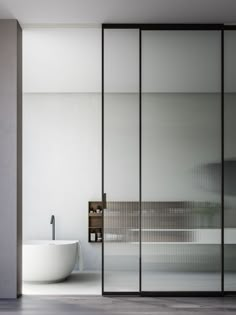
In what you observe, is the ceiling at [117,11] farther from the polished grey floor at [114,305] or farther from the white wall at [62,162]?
the polished grey floor at [114,305]

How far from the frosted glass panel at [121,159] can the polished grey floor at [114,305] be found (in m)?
0.30

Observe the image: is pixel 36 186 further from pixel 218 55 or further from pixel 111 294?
pixel 218 55

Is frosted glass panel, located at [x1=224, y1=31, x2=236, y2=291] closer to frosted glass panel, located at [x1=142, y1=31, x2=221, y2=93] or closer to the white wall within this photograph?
frosted glass panel, located at [x1=142, y1=31, x2=221, y2=93]

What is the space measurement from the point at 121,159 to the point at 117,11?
55.9 inches

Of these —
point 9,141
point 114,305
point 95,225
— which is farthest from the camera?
point 95,225

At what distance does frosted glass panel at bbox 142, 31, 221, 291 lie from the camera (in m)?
5.50

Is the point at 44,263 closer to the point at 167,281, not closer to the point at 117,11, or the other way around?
the point at 167,281

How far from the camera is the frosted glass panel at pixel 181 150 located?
18.0 feet

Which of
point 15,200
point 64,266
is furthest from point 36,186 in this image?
point 15,200

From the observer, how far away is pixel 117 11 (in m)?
5.18

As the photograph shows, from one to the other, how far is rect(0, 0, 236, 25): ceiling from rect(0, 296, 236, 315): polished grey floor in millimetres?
2688

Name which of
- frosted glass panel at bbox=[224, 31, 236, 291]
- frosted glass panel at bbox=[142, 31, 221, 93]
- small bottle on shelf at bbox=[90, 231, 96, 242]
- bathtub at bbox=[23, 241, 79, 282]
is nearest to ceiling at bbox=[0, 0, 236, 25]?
frosted glass panel at bbox=[142, 31, 221, 93]

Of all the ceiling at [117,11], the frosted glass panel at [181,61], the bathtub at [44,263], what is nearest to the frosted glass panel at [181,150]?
the frosted glass panel at [181,61]

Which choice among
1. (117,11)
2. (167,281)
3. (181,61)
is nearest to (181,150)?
(181,61)
